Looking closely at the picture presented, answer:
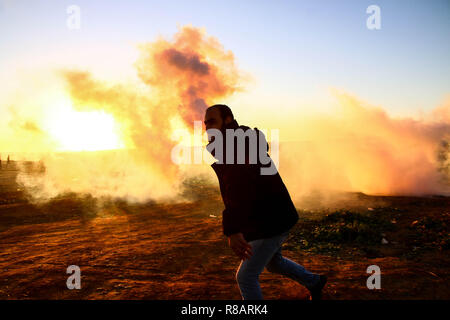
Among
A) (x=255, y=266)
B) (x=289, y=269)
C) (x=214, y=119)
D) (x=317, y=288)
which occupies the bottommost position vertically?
(x=317, y=288)

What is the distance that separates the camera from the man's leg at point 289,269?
2.80 m

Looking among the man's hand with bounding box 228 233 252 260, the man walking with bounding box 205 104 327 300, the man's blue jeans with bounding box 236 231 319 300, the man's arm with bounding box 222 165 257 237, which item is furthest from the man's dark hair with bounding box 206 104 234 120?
the man's blue jeans with bounding box 236 231 319 300

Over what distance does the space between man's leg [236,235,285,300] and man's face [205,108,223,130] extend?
116 centimetres

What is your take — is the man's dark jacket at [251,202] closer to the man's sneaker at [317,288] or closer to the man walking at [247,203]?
the man walking at [247,203]

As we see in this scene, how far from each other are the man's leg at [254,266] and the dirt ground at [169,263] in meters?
1.39

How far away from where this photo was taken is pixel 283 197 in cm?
248

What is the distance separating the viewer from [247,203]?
2324 mm

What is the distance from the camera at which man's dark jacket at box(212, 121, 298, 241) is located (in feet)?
7.49

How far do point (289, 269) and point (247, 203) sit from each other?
3.61ft

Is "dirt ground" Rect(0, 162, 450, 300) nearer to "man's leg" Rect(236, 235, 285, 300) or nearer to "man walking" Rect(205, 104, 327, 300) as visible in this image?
"man's leg" Rect(236, 235, 285, 300)

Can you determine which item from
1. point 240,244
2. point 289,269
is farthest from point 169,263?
point 240,244

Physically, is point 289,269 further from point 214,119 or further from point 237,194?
point 214,119
